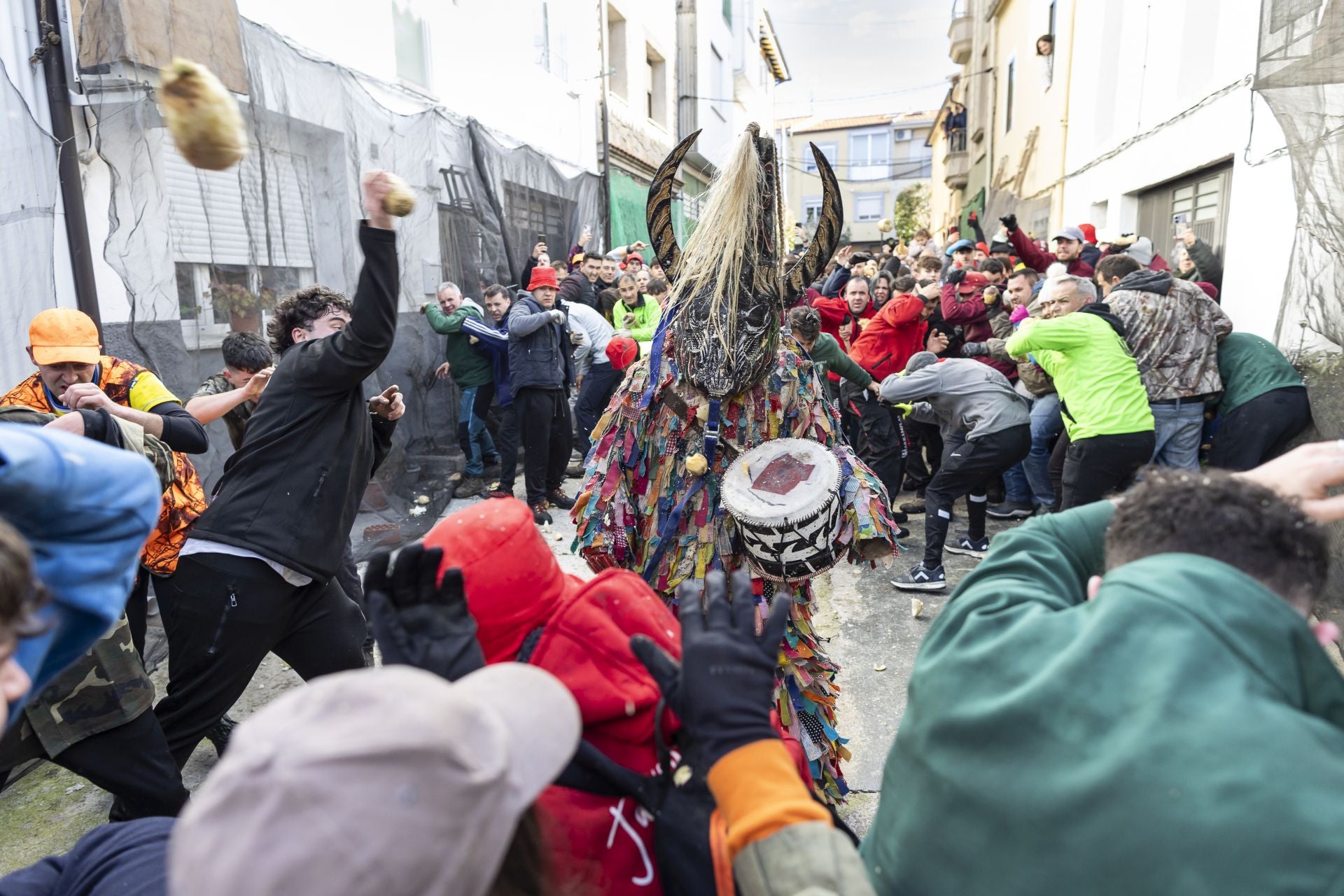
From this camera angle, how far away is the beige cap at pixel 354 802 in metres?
0.71

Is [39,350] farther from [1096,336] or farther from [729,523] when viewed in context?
[1096,336]

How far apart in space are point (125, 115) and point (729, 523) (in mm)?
3840

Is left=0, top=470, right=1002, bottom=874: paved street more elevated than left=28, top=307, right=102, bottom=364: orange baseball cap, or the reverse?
left=28, top=307, right=102, bottom=364: orange baseball cap

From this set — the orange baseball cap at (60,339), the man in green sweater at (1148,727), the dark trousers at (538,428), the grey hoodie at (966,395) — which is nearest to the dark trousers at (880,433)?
the grey hoodie at (966,395)

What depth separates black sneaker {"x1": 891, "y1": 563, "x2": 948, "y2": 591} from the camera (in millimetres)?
5000

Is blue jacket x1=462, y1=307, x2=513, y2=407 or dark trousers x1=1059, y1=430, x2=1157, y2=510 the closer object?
A: dark trousers x1=1059, y1=430, x2=1157, y2=510

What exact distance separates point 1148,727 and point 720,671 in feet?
1.62

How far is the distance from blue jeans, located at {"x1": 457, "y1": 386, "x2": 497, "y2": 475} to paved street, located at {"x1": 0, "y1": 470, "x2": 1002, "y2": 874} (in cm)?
197

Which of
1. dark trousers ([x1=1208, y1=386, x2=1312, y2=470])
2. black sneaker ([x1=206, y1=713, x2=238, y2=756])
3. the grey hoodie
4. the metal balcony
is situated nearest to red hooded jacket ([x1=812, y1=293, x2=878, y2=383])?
the grey hoodie

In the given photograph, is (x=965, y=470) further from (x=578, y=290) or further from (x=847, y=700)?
(x=578, y=290)

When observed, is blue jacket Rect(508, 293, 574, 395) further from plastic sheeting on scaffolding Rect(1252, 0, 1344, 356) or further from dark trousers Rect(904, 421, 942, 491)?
plastic sheeting on scaffolding Rect(1252, 0, 1344, 356)

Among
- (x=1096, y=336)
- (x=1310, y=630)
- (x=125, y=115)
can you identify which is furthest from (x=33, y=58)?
(x=1096, y=336)

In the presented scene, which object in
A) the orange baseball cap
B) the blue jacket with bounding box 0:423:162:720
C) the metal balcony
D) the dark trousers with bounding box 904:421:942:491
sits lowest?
the dark trousers with bounding box 904:421:942:491

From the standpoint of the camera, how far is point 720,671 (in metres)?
1.08
